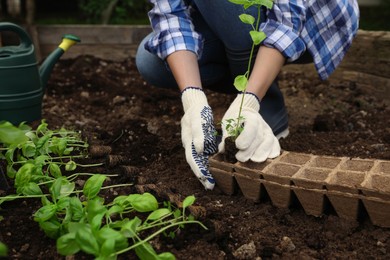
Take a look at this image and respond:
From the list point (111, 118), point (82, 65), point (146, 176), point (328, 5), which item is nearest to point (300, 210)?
point (146, 176)

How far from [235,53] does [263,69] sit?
264 millimetres

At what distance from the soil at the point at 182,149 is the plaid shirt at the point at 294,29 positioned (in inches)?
13.4

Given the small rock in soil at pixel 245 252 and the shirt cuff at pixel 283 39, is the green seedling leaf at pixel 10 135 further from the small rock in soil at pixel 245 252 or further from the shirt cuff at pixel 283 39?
the shirt cuff at pixel 283 39

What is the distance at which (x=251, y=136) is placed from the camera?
4.98ft

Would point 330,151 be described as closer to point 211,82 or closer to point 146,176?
point 211,82

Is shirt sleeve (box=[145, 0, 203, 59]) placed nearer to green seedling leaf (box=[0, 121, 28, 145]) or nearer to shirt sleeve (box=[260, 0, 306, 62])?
shirt sleeve (box=[260, 0, 306, 62])

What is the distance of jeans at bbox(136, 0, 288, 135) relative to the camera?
72.4 inches

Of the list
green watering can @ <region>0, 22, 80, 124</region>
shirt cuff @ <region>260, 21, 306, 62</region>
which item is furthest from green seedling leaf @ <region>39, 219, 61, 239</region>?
green watering can @ <region>0, 22, 80, 124</region>

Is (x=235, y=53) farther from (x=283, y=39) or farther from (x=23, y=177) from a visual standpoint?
(x=23, y=177)

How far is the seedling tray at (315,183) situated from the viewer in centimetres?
133

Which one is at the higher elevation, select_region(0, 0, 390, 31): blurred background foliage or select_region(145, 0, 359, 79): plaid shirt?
select_region(145, 0, 359, 79): plaid shirt

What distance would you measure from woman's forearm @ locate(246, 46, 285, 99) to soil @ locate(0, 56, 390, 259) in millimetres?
329

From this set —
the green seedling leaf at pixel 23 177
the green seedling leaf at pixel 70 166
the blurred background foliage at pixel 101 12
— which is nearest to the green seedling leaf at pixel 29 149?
the green seedling leaf at pixel 70 166

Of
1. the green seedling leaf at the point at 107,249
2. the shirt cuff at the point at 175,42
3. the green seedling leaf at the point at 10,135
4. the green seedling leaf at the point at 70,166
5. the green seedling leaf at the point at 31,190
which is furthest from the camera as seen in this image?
the shirt cuff at the point at 175,42
